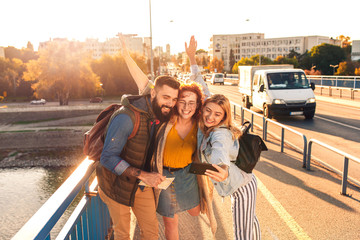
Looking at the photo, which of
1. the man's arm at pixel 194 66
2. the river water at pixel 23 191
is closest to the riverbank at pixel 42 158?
the river water at pixel 23 191

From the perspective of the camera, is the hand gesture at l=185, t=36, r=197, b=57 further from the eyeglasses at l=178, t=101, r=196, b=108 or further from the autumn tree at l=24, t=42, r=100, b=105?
the autumn tree at l=24, t=42, r=100, b=105

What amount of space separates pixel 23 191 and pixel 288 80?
25.7 meters

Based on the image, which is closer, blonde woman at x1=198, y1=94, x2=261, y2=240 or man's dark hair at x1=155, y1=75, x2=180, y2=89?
blonde woman at x1=198, y1=94, x2=261, y2=240

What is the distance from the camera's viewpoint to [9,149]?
40344mm

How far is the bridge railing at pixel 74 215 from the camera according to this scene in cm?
173

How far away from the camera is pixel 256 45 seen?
134500 mm

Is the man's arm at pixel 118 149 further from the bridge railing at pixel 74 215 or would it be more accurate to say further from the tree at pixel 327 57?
the tree at pixel 327 57

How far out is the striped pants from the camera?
278 cm

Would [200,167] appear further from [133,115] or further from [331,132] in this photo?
[331,132]

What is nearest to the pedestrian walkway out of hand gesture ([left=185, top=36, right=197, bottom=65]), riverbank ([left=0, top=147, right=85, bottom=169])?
hand gesture ([left=185, top=36, right=197, bottom=65])

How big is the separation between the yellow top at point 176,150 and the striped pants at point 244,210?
528 millimetres

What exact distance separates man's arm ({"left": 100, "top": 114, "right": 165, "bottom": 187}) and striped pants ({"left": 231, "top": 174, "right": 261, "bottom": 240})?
77 cm

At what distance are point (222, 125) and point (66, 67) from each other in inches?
2313

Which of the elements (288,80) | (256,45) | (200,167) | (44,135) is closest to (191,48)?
(200,167)
